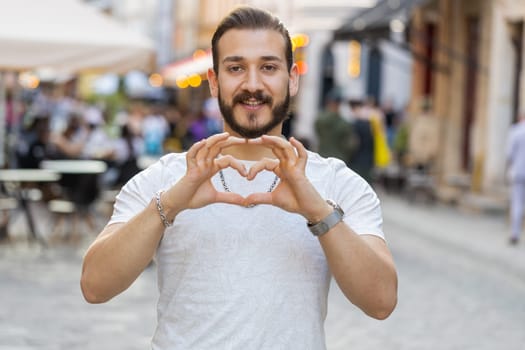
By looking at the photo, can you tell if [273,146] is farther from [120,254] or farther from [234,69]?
[120,254]

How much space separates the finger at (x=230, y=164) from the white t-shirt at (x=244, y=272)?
147mm

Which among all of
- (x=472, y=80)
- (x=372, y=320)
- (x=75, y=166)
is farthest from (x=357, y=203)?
(x=472, y=80)

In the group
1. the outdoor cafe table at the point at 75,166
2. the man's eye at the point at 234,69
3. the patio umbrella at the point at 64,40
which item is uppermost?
the man's eye at the point at 234,69

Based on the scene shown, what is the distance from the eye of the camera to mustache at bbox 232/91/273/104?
302 cm

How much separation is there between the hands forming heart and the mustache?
0.15 m

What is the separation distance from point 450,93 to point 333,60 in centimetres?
1510

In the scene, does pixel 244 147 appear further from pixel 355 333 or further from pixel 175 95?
pixel 175 95

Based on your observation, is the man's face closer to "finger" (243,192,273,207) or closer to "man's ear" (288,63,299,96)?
"man's ear" (288,63,299,96)

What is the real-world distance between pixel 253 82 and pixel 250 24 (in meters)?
0.16

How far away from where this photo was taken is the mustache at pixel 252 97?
302 cm

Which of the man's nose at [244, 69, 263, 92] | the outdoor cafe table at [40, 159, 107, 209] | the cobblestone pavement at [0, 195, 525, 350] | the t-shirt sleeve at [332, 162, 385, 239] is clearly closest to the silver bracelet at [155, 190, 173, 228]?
the man's nose at [244, 69, 263, 92]

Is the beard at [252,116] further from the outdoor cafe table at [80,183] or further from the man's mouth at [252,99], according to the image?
the outdoor cafe table at [80,183]

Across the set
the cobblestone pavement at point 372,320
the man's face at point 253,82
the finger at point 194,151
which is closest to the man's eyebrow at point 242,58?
the man's face at point 253,82

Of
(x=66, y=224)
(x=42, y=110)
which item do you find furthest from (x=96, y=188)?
(x=42, y=110)
